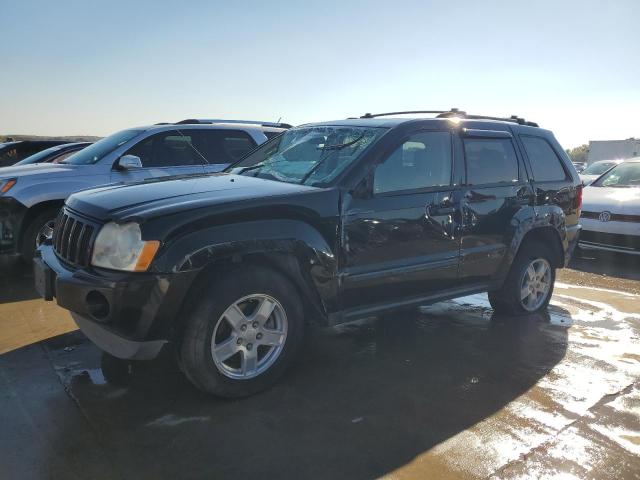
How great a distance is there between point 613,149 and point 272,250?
3162 cm

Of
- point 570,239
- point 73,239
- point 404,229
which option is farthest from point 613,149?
point 73,239

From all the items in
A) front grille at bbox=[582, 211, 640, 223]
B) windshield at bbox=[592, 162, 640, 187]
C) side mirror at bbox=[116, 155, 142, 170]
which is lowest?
front grille at bbox=[582, 211, 640, 223]

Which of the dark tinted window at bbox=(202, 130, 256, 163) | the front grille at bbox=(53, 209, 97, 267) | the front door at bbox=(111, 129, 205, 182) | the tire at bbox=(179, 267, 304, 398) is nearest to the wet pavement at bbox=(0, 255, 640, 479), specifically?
the tire at bbox=(179, 267, 304, 398)

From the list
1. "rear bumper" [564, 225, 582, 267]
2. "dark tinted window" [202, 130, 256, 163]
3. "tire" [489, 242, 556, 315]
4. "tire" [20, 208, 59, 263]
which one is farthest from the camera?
"dark tinted window" [202, 130, 256, 163]

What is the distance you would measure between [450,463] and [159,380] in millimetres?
1950

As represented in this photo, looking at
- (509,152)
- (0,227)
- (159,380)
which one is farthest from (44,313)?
(509,152)

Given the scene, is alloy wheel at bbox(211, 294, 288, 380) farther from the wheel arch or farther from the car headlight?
the wheel arch

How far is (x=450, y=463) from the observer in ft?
8.93

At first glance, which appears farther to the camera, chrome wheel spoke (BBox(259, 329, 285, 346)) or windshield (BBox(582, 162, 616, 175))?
windshield (BBox(582, 162, 616, 175))

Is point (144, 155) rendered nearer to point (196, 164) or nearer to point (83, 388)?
point (196, 164)

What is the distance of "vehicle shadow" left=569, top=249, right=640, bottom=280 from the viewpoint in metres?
7.28

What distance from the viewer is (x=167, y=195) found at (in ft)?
11.0

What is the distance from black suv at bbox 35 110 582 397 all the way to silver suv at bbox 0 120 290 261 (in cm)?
230

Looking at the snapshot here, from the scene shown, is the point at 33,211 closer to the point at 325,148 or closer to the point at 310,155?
the point at 310,155
